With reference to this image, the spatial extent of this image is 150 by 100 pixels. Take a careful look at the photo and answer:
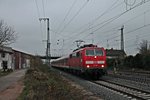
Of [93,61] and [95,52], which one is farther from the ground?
[95,52]

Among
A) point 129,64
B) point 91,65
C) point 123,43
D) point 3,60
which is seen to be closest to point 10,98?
point 91,65

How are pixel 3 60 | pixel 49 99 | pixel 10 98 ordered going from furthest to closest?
pixel 3 60 → pixel 10 98 → pixel 49 99

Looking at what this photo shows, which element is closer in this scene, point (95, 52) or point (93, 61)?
point (93, 61)

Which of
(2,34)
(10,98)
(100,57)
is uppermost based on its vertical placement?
(2,34)

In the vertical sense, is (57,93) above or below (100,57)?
below

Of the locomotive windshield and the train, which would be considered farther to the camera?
the locomotive windshield

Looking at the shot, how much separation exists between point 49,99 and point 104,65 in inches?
742

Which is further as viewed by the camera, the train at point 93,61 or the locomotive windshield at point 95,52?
the locomotive windshield at point 95,52

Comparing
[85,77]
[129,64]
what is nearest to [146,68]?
[129,64]

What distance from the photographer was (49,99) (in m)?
12.7

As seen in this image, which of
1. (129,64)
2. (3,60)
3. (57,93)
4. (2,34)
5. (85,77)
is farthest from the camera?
(3,60)

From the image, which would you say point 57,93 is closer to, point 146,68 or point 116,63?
point 146,68

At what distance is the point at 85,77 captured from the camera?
35.1 metres

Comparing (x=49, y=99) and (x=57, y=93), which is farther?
(x=57, y=93)
